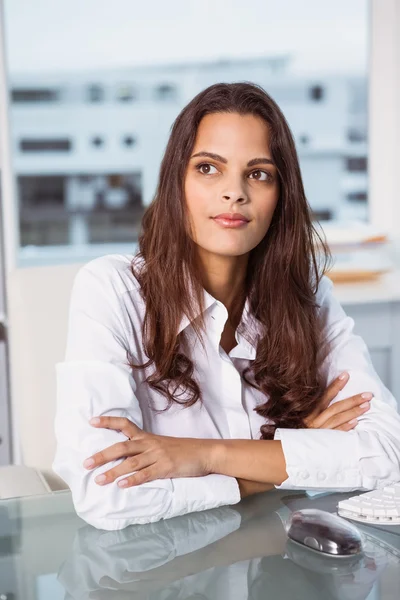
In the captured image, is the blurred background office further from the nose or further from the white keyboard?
the white keyboard

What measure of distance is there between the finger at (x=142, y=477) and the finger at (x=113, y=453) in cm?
3

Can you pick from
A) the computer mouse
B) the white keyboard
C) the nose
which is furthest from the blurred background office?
the computer mouse

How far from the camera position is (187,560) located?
103 cm

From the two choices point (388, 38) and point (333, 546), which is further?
point (388, 38)

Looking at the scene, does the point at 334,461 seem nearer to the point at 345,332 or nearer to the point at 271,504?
the point at 271,504

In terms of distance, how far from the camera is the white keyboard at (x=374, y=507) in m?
1.14

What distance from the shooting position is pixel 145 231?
1.61 m

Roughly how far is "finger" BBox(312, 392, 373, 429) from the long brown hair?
4cm

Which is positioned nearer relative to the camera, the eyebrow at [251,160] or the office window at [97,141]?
the eyebrow at [251,160]

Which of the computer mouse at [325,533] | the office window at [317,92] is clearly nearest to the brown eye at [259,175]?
the computer mouse at [325,533]

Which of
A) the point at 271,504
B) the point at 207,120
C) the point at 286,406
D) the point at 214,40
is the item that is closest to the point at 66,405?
the point at 271,504

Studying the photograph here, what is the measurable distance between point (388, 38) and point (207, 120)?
5.77ft

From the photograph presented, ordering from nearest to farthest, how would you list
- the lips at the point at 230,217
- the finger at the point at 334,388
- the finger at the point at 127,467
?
1. the finger at the point at 127,467
2. the lips at the point at 230,217
3. the finger at the point at 334,388

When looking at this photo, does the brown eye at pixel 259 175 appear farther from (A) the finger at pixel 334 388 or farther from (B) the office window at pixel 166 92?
(B) the office window at pixel 166 92
